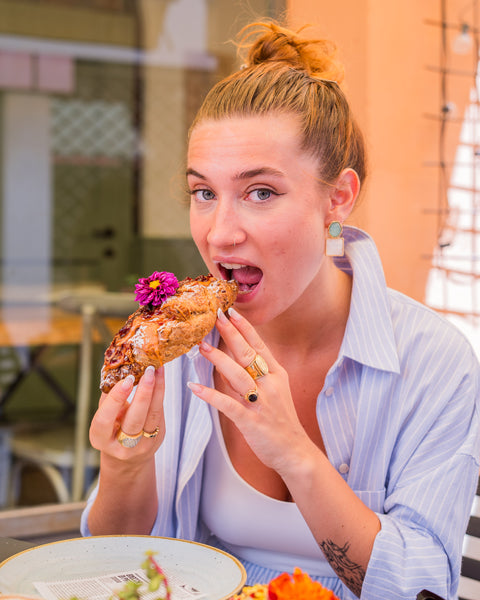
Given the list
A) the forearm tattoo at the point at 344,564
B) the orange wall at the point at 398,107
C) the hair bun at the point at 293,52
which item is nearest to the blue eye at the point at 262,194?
the hair bun at the point at 293,52

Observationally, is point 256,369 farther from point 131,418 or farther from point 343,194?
point 343,194

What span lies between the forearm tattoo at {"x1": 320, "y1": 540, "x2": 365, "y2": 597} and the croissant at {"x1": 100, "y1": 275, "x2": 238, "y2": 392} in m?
0.38

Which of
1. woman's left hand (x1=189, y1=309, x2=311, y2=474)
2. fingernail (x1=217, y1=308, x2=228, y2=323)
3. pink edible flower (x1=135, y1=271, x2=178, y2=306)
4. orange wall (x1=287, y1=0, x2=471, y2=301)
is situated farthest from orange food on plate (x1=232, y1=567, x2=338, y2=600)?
orange wall (x1=287, y1=0, x2=471, y2=301)

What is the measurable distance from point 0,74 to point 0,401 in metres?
1.51

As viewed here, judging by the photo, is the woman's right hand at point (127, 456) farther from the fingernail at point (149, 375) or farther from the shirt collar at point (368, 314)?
the shirt collar at point (368, 314)

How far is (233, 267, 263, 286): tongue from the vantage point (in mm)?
1259

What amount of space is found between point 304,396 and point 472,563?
0.45 m

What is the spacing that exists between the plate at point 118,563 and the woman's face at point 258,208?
489mm

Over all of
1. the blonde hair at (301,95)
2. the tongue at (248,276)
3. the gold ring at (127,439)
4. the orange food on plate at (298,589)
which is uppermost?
the blonde hair at (301,95)

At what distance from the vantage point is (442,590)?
3.52 ft

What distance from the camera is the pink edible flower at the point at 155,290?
1.12 metres

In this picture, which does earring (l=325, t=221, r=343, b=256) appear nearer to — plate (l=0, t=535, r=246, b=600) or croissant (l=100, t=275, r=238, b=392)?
croissant (l=100, t=275, r=238, b=392)

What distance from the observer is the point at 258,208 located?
120 centimetres


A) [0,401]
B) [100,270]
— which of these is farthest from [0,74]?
[0,401]
